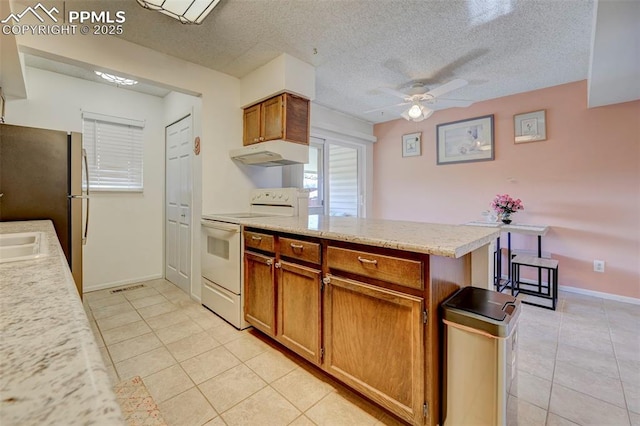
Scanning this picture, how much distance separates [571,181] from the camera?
3.36m

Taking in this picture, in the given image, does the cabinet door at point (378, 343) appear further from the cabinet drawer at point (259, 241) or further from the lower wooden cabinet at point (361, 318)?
the cabinet drawer at point (259, 241)

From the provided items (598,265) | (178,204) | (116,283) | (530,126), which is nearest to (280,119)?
(178,204)

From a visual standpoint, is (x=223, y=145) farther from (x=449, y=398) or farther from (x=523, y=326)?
(x=523, y=326)

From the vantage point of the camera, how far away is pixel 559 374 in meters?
1.81

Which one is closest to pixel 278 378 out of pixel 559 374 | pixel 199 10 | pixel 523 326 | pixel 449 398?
pixel 449 398

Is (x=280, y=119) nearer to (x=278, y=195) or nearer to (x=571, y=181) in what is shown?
(x=278, y=195)

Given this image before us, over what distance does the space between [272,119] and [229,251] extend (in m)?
1.34

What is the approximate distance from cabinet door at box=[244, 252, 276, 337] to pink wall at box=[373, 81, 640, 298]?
331cm

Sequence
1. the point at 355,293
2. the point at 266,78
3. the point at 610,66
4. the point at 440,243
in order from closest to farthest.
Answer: the point at 440,243, the point at 355,293, the point at 610,66, the point at 266,78

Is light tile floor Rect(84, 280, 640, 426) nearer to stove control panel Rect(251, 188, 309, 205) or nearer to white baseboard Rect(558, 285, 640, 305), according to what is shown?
white baseboard Rect(558, 285, 640, 305)

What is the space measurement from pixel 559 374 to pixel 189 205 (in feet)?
11.4

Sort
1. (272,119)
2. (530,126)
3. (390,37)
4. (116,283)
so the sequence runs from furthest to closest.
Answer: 1. (530,126)
2. (116,283)
3. (272,119)
4. (390,37)

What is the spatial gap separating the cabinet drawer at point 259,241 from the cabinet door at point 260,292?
6cm

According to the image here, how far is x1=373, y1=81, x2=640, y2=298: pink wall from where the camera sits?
3.06 m
